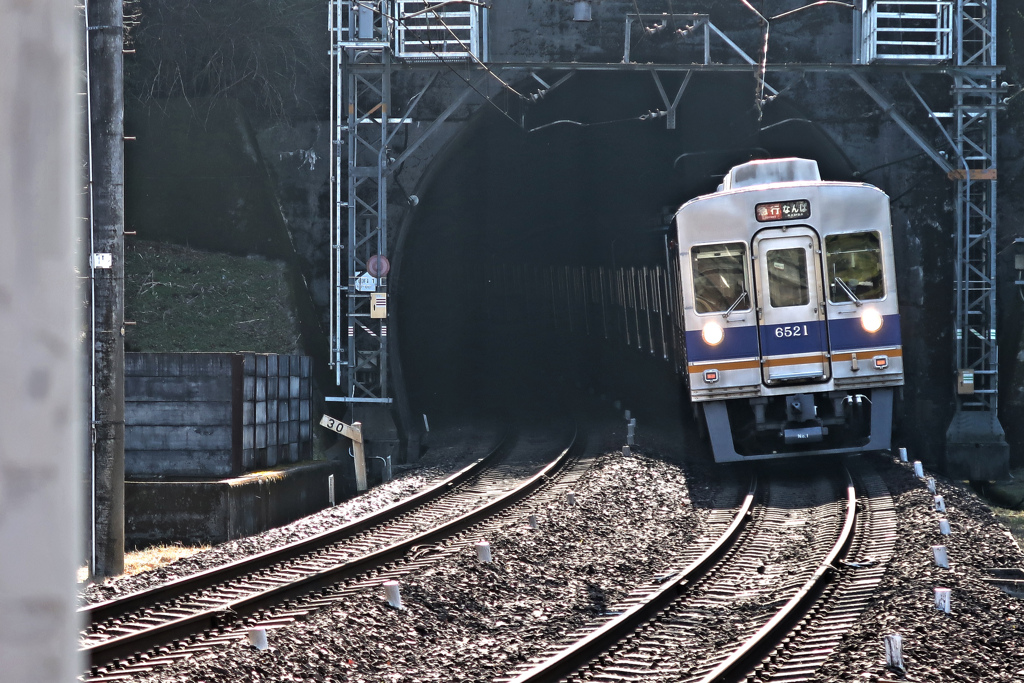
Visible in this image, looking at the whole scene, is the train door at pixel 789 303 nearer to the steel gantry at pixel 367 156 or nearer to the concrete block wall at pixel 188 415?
the steel gantry at pixel 367 156

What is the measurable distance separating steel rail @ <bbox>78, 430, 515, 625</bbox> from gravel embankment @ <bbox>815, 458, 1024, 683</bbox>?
15.5 ft

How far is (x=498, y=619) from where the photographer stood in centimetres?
787

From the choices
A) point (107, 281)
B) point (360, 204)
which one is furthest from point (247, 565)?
point (360, 204)

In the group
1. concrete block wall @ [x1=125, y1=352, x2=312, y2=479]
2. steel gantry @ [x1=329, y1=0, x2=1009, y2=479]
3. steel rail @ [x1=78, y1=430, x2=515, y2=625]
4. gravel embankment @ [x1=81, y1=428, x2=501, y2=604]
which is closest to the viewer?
steel rail @ [x1=78, y1=430, x2=515, y2=625]

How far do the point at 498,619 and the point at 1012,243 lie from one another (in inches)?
597

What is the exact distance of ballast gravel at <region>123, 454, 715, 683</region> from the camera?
6.40 meters

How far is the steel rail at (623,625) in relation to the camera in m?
6.39

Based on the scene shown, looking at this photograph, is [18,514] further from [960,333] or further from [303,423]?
[960,333]

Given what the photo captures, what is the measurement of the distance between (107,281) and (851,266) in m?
8.98

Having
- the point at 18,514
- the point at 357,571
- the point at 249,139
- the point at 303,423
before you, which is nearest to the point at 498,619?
the point at 357,571

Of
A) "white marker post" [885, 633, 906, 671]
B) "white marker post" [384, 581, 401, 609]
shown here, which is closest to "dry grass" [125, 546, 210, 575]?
"white marker post" [384, 581, 401, 609]

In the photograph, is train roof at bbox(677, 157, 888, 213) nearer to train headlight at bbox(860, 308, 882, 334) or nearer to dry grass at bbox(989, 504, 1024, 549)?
train headlight at bbox(860, 308, 882, 334)

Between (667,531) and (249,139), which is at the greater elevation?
(249,139)

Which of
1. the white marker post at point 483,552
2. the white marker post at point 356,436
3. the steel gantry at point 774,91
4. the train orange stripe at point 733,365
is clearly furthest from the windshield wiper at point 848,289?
the white marker post at point 356,436
